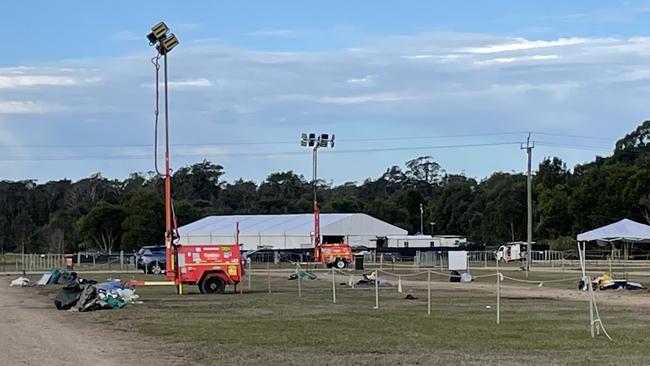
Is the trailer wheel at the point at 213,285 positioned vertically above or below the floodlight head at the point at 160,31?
below

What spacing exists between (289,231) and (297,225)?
2264 millimetres

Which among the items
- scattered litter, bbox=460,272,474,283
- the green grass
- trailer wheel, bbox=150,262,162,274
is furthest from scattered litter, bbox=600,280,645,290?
trailer wheel, bbox=150,262,162,274

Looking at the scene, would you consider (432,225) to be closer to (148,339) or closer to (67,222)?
(67,222)

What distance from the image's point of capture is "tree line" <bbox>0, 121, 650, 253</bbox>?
112250mm

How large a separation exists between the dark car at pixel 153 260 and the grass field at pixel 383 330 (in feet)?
97.7

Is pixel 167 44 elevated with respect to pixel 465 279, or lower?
elevated

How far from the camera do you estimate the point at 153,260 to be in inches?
2645

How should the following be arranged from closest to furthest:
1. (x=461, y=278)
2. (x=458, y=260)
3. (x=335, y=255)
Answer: (x=461, y=278) → (x=458, y=260) → (x=335, y=255)

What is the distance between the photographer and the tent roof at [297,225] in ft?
366

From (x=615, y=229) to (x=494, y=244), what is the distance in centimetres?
6666

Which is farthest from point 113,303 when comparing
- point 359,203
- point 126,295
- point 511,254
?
point 359,203

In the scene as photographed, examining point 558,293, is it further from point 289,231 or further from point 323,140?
point 289,231

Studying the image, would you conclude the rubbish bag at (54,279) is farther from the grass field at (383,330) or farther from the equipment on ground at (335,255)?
the equipment on ground at (335,255)

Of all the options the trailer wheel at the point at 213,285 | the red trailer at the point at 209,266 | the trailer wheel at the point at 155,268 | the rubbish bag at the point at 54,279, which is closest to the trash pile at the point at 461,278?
the red trailer at the point at 209,266
